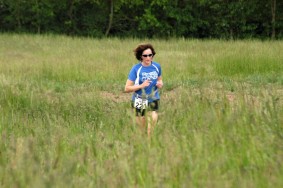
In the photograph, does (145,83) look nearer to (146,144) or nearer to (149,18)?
(146,144)

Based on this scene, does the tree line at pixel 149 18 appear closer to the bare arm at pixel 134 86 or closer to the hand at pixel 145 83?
the bare arm at pixel 134 86

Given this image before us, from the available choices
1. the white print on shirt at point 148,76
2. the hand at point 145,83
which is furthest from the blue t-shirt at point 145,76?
the hand at point 145,83

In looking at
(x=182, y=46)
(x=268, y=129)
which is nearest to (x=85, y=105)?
(x=268, y=129)

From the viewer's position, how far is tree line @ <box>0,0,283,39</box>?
28.5 metres

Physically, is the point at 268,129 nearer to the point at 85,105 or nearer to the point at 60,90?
the point at 85,105

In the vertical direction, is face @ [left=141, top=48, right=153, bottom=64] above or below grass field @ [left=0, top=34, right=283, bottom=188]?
above

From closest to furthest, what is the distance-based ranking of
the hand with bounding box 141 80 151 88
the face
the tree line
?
the hand with bounding box 141 80 151 88 → the face → the tree line

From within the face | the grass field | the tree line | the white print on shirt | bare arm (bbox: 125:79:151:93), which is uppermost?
the tree line

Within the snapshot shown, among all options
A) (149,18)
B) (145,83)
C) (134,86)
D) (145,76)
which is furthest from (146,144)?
(149,18)

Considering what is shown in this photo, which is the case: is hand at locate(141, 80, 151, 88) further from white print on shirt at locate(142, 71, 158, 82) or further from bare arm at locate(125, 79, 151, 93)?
white print on shirt at locate(142, 71, 158, 82)

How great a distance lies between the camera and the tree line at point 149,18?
28469 mm

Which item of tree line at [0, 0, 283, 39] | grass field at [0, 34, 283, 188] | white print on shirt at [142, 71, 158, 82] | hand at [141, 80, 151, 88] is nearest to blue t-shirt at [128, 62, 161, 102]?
white print on shirt at [142, 71, 158, 82]

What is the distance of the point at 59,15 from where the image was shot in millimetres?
32688

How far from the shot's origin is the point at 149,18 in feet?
95.8
